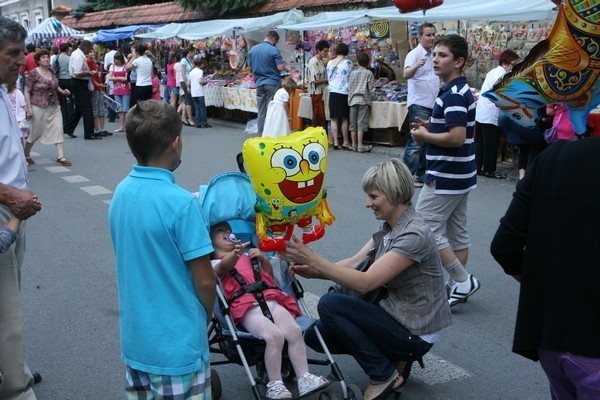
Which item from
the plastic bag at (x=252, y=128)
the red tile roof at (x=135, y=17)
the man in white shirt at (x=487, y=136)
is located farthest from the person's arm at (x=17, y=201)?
the red tile roof at (x=135, y=17)

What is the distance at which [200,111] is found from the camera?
17125mm

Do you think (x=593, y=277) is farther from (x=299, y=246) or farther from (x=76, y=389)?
(x=76, y=389)

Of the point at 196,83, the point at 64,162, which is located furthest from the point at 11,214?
the point at 196,83

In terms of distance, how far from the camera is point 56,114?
11398 mm

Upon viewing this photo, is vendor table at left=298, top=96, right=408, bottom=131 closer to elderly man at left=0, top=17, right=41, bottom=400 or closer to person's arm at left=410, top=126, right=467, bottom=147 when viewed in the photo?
person's arm at left=410, top=126, right=467, bottom=147

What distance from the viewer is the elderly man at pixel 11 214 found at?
3.35m

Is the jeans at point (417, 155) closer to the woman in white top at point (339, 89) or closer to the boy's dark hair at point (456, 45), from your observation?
the woman in white top at point (339, 89)

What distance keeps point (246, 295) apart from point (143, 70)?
13.1 m

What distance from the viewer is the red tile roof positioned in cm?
2591

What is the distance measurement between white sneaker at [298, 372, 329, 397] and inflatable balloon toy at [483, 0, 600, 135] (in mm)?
2156

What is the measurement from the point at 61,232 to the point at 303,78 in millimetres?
8884

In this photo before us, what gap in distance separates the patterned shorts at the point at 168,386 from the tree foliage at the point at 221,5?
65.7 ft

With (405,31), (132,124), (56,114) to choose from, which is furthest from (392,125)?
(132,124)

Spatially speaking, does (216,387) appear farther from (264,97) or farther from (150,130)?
(264,97)
